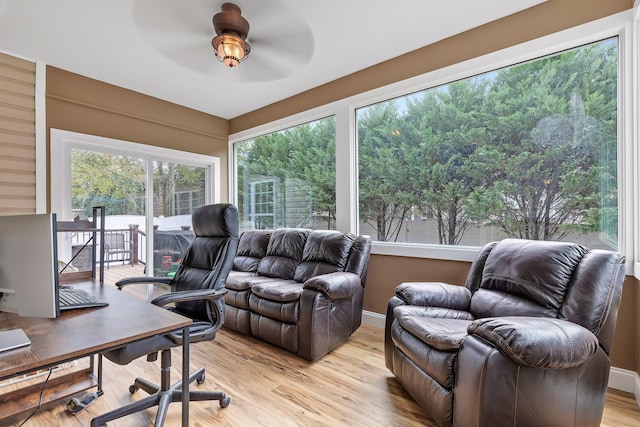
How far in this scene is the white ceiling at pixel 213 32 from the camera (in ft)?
6.68

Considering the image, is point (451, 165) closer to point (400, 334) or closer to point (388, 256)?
point (388, 256)

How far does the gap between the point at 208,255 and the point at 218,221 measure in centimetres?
25

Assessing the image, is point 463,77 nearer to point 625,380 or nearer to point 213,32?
point 213,32

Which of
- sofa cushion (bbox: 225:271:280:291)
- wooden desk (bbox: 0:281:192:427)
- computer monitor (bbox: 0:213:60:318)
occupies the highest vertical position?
computer monitor (bbox: 0:213:60:318)

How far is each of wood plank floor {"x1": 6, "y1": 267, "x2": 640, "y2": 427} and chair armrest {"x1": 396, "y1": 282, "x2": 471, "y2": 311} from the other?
595 mm

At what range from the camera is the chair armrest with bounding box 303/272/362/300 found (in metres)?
2.32

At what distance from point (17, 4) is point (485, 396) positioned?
Answer: 151 inches

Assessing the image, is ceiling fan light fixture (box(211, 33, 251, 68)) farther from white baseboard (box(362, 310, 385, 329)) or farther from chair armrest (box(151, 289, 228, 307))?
white baseboard (box(362, 310, 385, 329))

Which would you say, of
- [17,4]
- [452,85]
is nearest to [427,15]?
[452,85]

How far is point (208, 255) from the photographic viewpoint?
2051 millimetres

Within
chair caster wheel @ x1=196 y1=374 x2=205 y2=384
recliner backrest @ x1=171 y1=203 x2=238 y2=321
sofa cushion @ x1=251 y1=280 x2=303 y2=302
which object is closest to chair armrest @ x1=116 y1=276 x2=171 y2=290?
recliner backrest @ x1=171 y1=203 x2=238 y2=321

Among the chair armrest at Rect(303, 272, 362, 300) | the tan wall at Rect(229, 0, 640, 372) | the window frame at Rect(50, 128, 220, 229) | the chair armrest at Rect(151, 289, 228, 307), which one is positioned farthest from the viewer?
the window frame at Rect(50, 128, 220, 229)

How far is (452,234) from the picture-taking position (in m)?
2.73

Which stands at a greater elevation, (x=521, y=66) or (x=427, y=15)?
(x=427, y=15)
